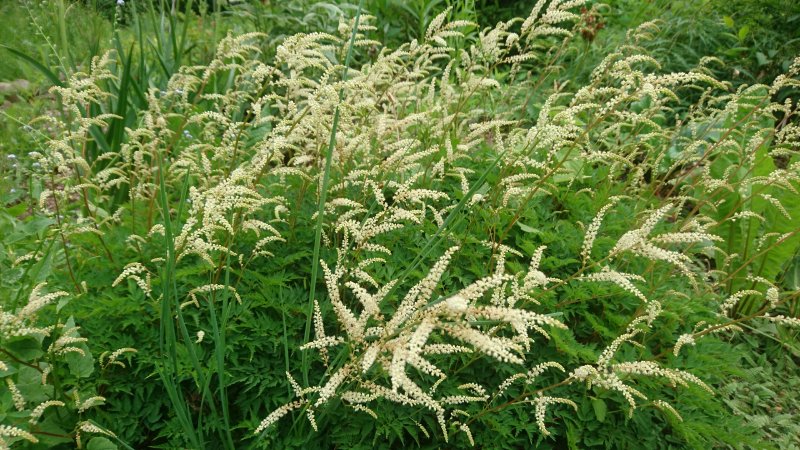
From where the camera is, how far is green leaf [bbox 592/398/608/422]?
8.43 feet

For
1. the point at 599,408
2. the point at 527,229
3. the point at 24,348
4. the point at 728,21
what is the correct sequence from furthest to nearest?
1. the point at 728,21
2. the point at 527,229
3. the point at 599,408
4. the point at 24,348

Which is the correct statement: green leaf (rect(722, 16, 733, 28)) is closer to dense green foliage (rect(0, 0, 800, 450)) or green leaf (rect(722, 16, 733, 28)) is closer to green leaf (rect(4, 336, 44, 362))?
dense green foliage (rect(0, 0, 800, 450))

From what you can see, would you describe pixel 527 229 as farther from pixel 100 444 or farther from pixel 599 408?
pixel 100 444

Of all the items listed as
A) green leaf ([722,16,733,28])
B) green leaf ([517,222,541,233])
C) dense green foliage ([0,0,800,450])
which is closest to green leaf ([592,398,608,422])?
dense green foliage ([0,0,800,450])

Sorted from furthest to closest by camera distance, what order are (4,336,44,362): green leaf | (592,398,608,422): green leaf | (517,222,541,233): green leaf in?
(517,222,541,233): green leaf < (592,398,608,422): green leaf < (4,336,44,362): green leaf

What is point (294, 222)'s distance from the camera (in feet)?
9.68

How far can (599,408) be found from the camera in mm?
2584

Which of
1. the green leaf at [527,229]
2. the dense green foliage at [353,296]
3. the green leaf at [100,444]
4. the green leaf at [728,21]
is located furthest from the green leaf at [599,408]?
the green leaf at [728,21]

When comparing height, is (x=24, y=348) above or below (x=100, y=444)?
above

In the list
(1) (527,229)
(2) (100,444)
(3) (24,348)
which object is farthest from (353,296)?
(3) (24,348)

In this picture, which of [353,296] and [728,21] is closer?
[353,296]

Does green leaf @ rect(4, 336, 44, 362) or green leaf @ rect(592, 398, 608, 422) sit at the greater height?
green leaf @ rect(4, 336, 44, 362)

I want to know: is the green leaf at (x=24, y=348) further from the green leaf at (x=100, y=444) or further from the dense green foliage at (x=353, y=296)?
the green leaf at (x=100, y=444)

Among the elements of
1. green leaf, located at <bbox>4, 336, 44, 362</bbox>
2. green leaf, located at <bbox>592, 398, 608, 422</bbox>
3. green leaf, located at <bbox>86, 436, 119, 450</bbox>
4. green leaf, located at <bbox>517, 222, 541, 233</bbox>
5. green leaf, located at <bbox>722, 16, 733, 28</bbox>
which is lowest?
green leaf, located at <bbox>592, 398, 608, 422</bbox>
